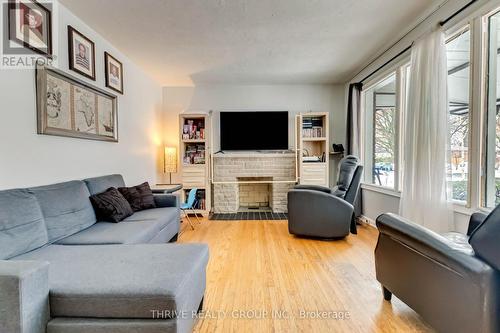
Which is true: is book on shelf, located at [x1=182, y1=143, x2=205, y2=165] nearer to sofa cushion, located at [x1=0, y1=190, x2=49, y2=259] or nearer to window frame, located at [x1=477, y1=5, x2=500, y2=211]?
sofa cushion, located at [x1=0, y1=190, x2=49, y2=259]

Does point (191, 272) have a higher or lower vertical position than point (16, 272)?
lower

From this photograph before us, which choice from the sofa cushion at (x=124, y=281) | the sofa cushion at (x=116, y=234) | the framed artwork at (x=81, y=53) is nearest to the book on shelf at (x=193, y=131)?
the framed artwork at (x=81, y=53)

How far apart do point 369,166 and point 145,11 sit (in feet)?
12.7

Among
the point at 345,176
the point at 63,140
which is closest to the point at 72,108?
the point at 63,140

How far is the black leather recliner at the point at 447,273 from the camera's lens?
1.20 m

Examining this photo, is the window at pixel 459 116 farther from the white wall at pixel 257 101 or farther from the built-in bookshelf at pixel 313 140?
the white wall at pixel 257 101

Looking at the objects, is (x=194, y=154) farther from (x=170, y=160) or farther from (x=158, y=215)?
(x=158, y=215)

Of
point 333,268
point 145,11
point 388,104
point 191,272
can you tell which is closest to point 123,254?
point 191,272

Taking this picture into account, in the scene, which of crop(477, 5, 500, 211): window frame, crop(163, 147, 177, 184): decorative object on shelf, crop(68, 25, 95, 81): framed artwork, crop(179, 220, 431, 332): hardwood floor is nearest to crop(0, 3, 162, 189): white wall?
crop(68, 25, 95, 81): framed artwork

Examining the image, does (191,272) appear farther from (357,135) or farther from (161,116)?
(161,116)

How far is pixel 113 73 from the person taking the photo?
3.46 meters

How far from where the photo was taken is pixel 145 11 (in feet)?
8.50

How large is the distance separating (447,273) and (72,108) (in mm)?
3246

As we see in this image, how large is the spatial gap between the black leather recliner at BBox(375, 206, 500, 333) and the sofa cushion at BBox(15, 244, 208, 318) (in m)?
1.29
